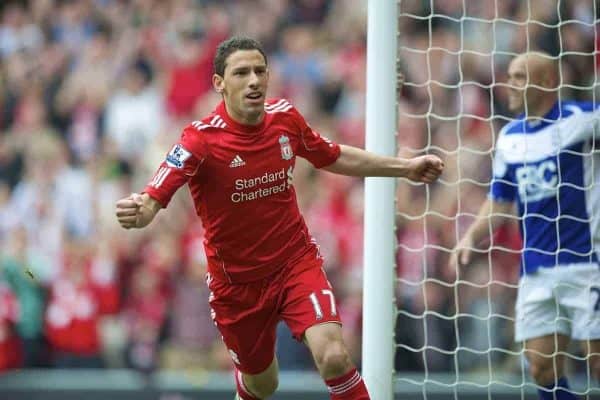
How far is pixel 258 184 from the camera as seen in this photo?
6.23m

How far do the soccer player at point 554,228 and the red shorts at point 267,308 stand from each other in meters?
1.31

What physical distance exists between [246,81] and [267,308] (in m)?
1.18

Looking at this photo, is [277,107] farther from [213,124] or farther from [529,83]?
[529,83]

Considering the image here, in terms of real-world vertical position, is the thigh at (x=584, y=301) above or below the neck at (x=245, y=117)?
below

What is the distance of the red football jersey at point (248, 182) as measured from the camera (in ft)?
20.2

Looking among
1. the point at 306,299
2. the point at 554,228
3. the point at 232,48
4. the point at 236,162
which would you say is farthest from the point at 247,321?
the point at 554,228

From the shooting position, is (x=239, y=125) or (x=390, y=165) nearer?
(x=239, y=125)

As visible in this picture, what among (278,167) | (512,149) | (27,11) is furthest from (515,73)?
(27,11)

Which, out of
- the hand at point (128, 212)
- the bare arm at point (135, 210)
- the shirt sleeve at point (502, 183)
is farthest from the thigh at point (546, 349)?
the hand at point (128, 212)

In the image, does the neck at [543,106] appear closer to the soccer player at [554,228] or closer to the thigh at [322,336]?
the soccer player at [554,228]

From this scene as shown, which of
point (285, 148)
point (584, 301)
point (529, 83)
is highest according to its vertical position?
point (529, 83)

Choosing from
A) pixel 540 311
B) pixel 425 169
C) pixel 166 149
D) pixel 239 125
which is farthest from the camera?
pixel 166 149

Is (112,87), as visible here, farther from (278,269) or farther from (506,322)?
(278,269)

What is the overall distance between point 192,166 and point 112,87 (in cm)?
682
